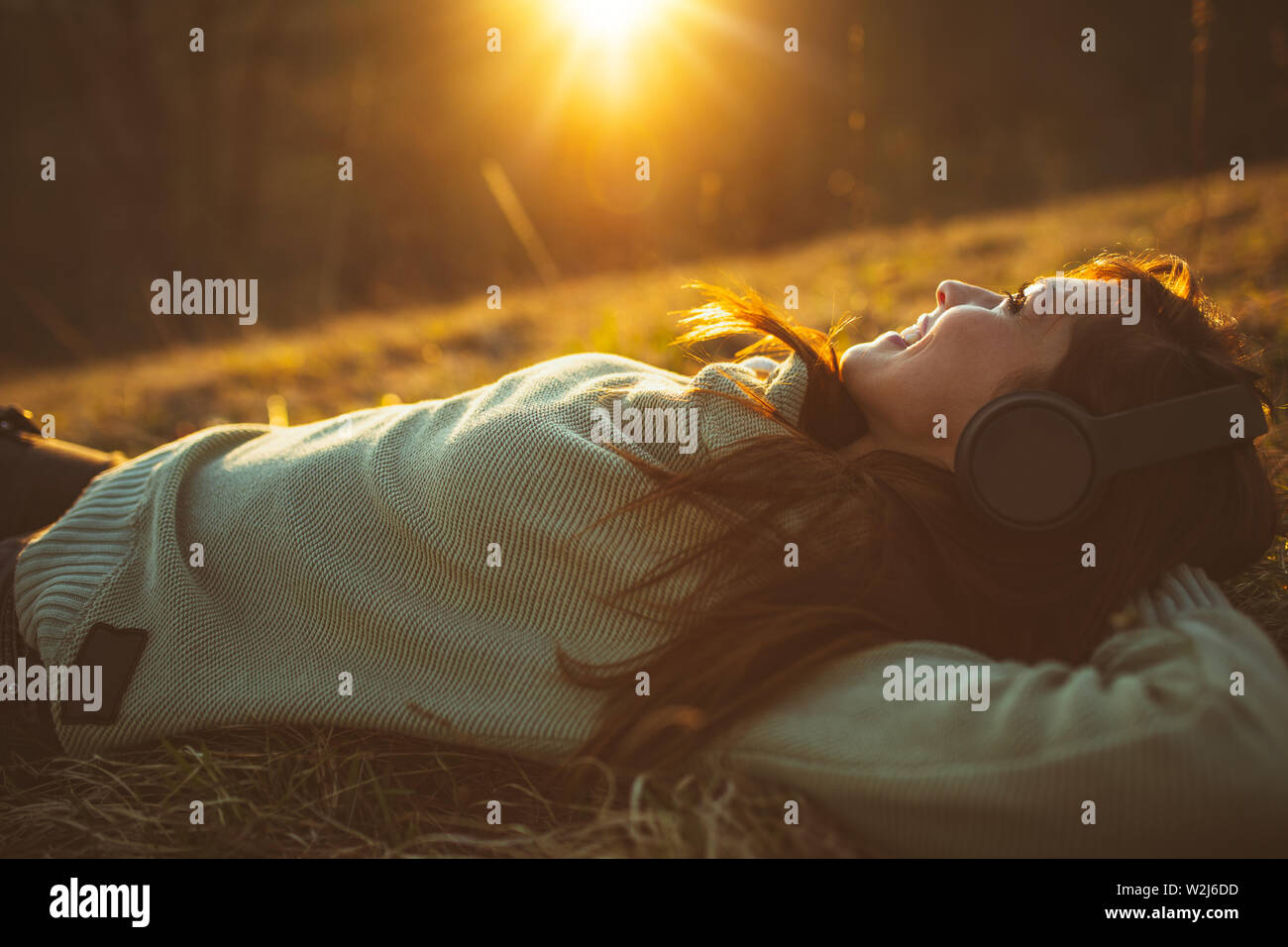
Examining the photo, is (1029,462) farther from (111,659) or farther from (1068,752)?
(111,659)

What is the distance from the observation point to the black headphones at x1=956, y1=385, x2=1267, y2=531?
4.82 feet

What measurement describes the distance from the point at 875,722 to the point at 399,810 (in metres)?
1.00

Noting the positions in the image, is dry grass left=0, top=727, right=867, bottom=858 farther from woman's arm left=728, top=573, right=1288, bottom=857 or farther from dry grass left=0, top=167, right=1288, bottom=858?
woman's arm left=728, top=573, right=1288, bottom=857

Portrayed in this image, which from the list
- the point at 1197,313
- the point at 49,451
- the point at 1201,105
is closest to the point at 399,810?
the point at 49,451

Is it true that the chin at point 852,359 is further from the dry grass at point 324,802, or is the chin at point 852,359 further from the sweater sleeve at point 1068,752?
the dry grass at point 324,802

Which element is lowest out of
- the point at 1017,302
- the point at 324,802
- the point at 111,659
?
the point at 324,802

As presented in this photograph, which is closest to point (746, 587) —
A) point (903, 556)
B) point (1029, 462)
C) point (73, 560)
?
point (903, 556)

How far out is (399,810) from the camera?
173 centimetres

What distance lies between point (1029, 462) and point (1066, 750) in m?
0.51

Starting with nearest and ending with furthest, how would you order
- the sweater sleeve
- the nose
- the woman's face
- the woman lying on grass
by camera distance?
the sweater sleeve
the woman lying on grass
the woman's face
the nose

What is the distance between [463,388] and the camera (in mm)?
4137

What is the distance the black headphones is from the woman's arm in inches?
10.2

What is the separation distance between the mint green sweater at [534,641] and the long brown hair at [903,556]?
0.06 metres

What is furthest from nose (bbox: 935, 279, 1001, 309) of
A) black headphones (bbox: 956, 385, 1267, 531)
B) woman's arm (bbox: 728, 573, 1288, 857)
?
woman's arm (bbox: 728, 573, 1288, 857)
